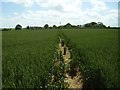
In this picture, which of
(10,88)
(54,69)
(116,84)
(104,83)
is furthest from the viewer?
(54,69)

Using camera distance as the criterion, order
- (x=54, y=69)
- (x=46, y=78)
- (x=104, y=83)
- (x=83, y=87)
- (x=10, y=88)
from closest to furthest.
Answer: (x=10, y=88)
(x=104, y=83)
(x=46, y=78)
(x=83, y=87)
(x=54, y=69)

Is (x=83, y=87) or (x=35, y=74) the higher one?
(x=35, y=74)

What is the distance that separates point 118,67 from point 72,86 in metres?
1.86

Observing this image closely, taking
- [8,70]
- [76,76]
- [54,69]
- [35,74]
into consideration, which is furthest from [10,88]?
[76,76]

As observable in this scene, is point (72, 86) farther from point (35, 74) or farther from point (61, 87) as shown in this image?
point (35, 74)

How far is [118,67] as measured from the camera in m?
7.36

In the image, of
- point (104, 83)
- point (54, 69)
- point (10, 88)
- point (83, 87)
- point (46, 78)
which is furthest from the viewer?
point (54, 69)

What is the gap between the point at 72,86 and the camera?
855cm

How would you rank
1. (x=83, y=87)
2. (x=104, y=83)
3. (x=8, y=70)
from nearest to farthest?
(x=104, y=83)
(x=8, y=70)
(x=83, y=87)

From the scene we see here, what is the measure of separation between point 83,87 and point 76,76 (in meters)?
1.88

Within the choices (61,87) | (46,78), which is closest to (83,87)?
(61,87)

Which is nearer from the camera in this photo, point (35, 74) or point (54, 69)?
point (35, 74)

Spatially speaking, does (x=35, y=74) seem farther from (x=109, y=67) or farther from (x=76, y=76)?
(x=76, y=76)

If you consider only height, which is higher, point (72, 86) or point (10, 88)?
point (10, 88)
